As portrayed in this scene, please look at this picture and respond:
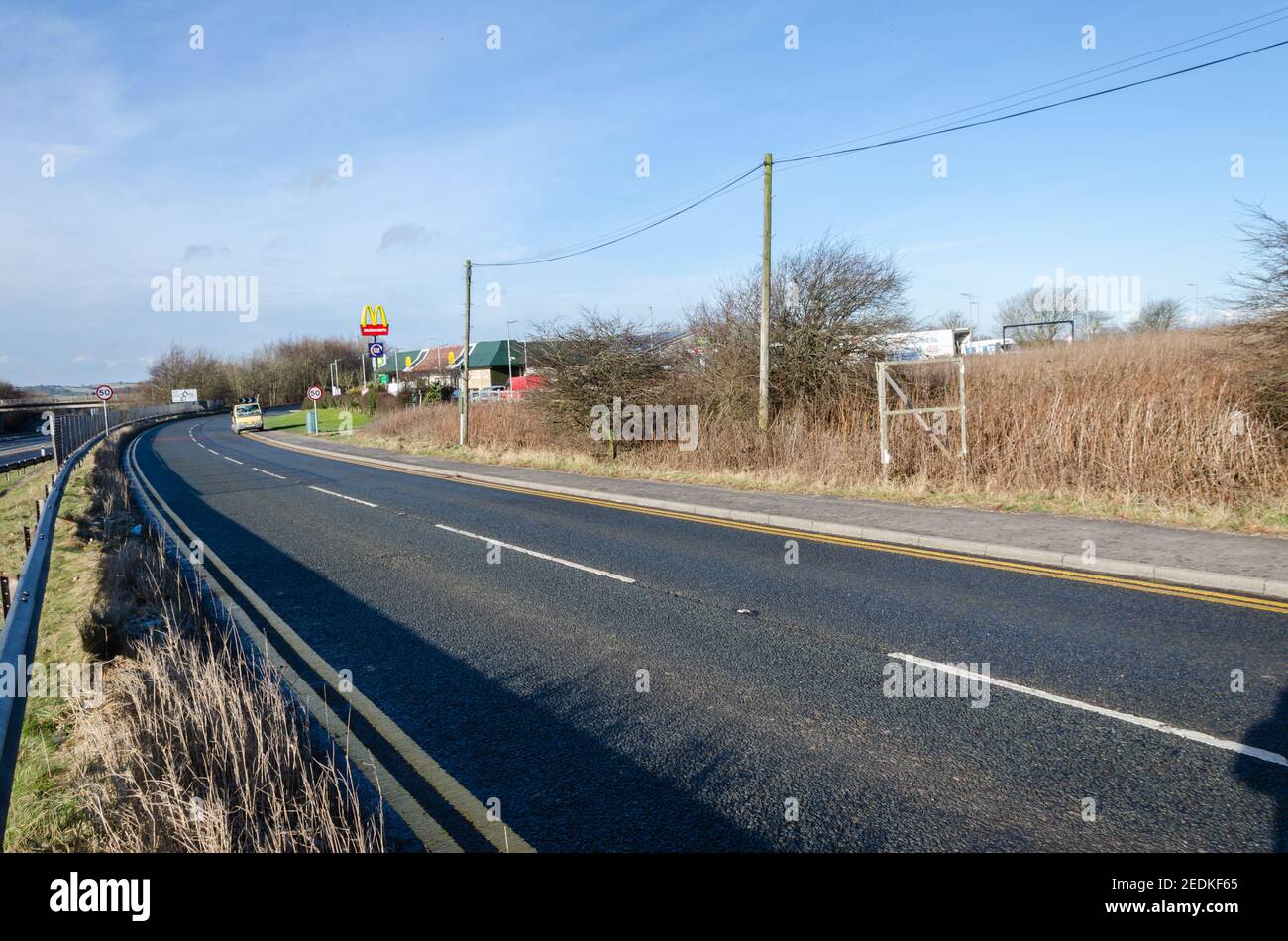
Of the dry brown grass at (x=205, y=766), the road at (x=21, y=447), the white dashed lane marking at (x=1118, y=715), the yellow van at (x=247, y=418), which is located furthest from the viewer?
the yellow van at (x=247, y=418)

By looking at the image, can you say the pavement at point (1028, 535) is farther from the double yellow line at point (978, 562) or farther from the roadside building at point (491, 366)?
the roadside building at point (491, 366)

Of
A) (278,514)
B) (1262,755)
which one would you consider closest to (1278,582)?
(1262,755)

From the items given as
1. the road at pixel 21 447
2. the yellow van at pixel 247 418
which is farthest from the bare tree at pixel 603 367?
the yellow van at pixel 247 418

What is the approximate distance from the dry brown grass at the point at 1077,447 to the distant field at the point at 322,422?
38139 mm

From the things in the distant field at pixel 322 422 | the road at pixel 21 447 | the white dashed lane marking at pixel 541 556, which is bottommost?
the white dashed lane marking at pixel 541 556

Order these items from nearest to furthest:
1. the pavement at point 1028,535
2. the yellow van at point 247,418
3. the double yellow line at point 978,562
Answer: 1. the double yellow line at point 978,562
2. the pavement at point 1028,535
3. the yellow van at point 247,418

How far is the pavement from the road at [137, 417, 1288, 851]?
0.84 meters

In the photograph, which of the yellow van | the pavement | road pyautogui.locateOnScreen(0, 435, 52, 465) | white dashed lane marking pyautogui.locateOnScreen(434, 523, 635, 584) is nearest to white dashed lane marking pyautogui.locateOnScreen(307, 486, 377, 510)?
white dashed lane marking pyautogui.locateOnScreen(434, 523, 635, 584)

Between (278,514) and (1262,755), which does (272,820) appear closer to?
(1262,755)

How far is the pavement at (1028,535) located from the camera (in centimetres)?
820

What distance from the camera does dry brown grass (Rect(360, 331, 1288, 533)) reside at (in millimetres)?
11773

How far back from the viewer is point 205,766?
4.18 metres

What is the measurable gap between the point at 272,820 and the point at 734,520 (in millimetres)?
10126

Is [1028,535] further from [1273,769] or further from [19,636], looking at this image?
[19,636]
